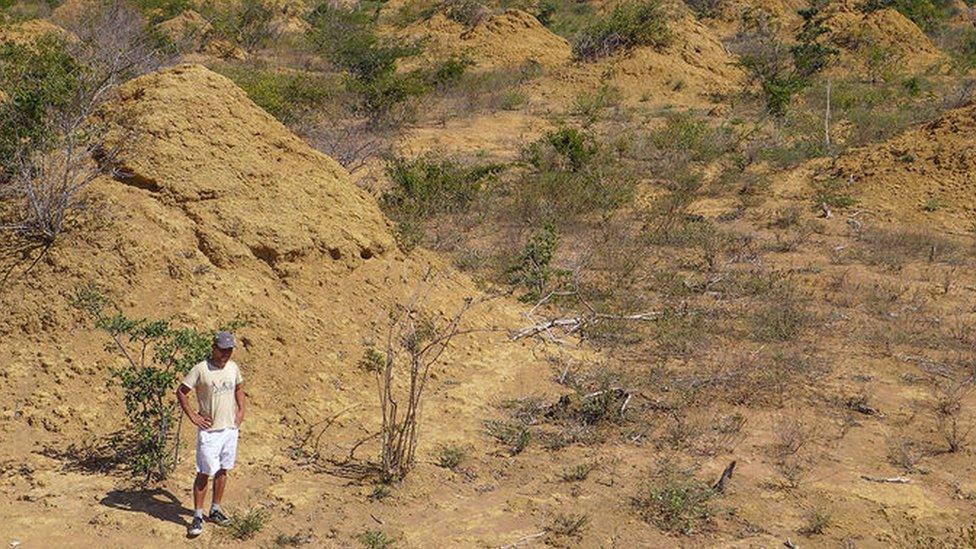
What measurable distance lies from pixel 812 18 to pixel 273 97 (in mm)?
18918

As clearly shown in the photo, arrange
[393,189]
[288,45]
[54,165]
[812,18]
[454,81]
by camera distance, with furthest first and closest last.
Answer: [812,18] → [288,45] → [454,81] → [393,189] → [54,165]

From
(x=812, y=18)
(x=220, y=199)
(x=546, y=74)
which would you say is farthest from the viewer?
(x=812, y=18)

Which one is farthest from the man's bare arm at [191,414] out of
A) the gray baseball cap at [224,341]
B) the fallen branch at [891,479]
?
the fallen branch at [891,479]

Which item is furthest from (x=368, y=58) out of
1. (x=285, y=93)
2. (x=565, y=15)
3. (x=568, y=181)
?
(x=565, y=15)

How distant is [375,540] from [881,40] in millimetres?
22958

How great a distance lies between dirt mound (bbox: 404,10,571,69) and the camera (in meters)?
20.2

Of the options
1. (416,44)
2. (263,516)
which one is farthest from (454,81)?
(263,516)

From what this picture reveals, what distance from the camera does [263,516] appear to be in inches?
143

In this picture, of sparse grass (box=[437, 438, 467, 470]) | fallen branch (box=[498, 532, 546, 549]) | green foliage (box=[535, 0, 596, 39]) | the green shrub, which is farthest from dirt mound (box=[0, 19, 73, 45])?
green foliage (box=[535, 0, 596, 39])

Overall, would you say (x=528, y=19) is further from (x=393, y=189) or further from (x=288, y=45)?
(x=393, y=189)

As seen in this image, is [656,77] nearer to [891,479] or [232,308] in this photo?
[891,479]

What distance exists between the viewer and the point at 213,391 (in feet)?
11.2

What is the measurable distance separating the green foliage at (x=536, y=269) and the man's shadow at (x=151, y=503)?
3.59 m

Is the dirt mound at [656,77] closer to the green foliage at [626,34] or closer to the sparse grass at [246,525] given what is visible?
the green foliage at [626,34]
